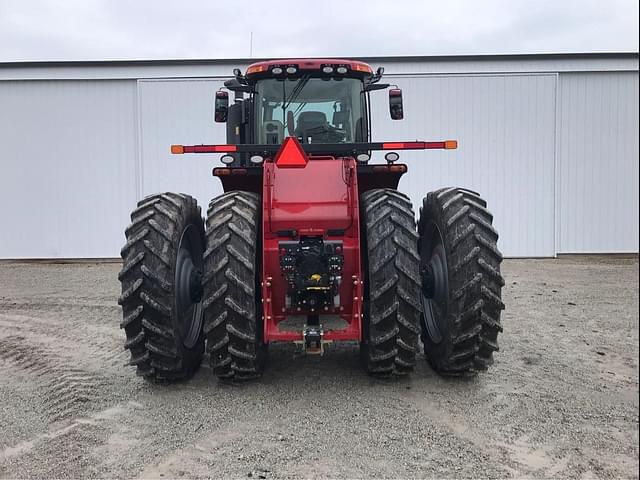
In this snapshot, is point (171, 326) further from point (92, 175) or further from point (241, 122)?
point (92, 175)

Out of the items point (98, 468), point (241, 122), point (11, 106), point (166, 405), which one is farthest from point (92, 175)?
point (98, 468)

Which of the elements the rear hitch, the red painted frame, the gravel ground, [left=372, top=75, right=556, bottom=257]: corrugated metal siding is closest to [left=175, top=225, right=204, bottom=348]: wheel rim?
the gravel ground

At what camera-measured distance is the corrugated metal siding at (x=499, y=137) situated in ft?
40.8

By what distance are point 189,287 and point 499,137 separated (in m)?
9.44

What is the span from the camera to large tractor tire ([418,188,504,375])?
4199 millimetres

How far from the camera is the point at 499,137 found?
12.5 metres

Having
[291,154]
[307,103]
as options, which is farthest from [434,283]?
[307,103]

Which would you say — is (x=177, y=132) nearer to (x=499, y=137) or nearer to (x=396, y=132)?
(x=396, y=132)

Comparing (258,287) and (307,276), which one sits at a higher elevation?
(307,276)

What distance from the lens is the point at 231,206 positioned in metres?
4.39

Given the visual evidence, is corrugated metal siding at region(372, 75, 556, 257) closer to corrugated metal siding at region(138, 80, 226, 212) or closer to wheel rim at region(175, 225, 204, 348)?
corrugated metal siding at region(138, 80, 226, 212)

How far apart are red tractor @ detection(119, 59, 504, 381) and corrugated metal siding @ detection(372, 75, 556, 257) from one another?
8029 millimetres

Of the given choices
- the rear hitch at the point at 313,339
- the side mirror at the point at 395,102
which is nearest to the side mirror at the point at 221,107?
the side mirror at the point at 395,102

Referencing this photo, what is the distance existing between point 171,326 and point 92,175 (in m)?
9.33
